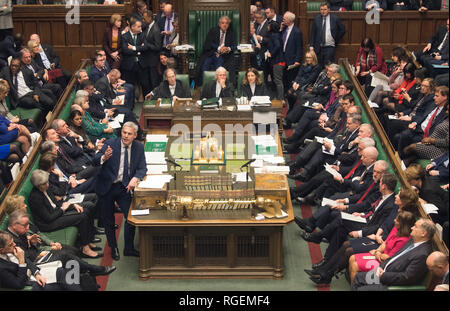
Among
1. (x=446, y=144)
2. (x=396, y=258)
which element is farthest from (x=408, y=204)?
(x=446, y=144)

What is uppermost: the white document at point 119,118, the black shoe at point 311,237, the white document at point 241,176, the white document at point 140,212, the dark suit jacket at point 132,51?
the dark suit jacket at point 132,51

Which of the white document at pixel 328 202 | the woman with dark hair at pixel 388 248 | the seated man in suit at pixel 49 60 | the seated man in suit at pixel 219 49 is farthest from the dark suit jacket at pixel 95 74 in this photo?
the woman with dark hair at pixel 388 248

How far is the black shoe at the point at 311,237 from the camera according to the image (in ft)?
31.0

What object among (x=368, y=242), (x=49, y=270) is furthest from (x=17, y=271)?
(x=368, y=242)

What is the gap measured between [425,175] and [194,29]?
6.25m

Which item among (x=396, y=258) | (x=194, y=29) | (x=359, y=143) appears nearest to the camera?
(x=396, y=258)

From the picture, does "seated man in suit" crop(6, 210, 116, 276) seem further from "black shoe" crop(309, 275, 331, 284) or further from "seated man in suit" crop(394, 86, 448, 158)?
"seated man in suit" crop(394, 86, 448, 158)

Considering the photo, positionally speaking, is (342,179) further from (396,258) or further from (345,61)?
(345,61)

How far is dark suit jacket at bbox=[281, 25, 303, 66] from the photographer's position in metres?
14.0

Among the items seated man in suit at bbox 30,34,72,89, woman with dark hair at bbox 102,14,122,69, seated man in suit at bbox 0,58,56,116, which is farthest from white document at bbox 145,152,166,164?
woman with dark hair at bbox 102,14,122,69

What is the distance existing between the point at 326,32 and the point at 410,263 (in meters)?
7.29

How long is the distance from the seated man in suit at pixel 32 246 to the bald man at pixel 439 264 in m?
3.45

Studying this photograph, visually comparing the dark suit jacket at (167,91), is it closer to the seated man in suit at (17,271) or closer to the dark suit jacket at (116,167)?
the dark suit jacket at (116,167)

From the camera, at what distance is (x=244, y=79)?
12.5 metres
